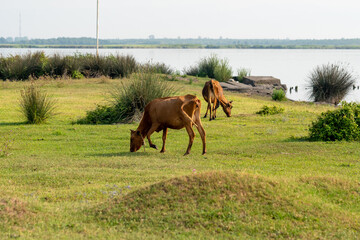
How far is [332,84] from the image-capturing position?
3022cm

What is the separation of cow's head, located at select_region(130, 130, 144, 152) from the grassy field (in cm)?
20

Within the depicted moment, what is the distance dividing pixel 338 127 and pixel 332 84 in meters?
17.6

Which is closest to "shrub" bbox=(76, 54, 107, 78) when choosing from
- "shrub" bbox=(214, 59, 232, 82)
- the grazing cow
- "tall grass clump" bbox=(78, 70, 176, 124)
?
"shrub" bbox=(214, 59, 232, 82)

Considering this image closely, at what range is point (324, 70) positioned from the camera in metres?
30.5

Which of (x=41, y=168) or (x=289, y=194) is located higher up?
(x=289, y=194)

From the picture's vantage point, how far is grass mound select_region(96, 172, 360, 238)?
624cm

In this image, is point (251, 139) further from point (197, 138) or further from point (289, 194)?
point (289, 194)

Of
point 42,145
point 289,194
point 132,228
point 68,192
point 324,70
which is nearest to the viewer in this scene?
point 132,228

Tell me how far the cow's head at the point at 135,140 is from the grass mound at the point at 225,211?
4780mm

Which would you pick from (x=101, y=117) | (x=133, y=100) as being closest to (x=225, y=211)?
(x=133, y=100)

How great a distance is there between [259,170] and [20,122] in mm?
9769

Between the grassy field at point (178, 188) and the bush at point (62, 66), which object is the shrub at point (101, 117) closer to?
the grassy field at point (178, 188)

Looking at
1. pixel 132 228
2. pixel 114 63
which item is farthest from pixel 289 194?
pixel 114 63

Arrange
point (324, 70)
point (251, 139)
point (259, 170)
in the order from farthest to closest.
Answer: point (324, 70) → point (251, 139) → point (259, 170)
